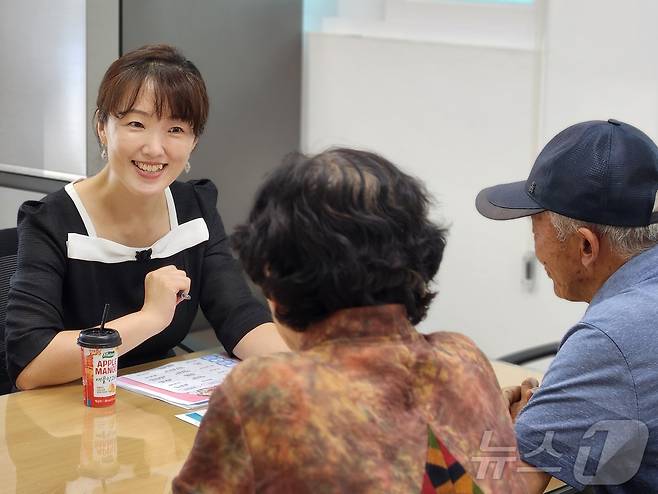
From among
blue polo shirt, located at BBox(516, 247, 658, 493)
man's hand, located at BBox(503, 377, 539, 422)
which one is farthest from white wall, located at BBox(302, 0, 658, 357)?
blue polo shirt, located at BBox(516, 247, 658, 493)

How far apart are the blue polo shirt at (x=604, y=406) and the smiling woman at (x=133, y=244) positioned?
918 mm

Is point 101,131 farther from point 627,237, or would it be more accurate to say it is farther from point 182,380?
point 627,237

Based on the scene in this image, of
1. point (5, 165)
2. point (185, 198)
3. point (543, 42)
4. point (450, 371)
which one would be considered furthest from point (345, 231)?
point (5, 165)

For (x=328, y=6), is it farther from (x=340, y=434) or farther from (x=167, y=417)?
(x=340, y=434)

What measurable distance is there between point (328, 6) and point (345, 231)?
11.3 feet

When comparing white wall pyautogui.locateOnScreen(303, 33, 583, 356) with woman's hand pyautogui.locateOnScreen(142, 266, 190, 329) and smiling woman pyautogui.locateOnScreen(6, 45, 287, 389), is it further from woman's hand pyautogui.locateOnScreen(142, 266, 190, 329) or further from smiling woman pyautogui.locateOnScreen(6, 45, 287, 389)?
woman's hand pyautogui.locateOnScreen(142, 266, 190, 329)

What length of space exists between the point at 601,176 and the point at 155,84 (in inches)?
43.7

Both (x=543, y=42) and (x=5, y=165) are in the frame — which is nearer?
(x=543, y=42)

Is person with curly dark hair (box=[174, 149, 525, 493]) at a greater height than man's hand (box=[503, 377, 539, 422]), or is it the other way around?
person with curly dark hair (box=[174, 149, 525, 493])

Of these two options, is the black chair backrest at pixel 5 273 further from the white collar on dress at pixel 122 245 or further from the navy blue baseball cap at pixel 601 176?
the navy blue baseball cap at pixel 601 176

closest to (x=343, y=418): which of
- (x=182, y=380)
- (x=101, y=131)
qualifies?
(x=182, y=380)

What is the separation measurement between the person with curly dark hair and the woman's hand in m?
1.00

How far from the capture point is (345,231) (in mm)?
1168

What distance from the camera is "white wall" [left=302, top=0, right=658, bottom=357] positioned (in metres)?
3.57
